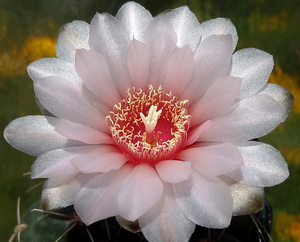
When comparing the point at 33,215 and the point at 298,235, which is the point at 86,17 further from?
the point at 298,235

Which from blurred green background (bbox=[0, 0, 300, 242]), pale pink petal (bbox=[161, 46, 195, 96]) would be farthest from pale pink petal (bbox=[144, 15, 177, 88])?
blurred green background (bbox=[0, 0, 300, 242])

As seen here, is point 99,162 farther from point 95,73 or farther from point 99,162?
point 95,73

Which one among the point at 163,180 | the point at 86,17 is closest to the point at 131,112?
the point at 163,180

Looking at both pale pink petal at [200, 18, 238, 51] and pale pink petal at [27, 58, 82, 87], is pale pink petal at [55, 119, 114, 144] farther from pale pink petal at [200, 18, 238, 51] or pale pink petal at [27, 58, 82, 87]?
pale pink petal at [200, 18, 238, 51]

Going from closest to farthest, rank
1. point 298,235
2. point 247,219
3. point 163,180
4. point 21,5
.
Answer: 1. point 163,180
2. point 247,219
3. point 298,235
4. point 21,5

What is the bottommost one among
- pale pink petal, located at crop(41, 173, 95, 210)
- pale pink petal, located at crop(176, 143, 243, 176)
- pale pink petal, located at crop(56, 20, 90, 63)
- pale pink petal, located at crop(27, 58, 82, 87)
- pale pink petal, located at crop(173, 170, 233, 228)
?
pale pink petal, located at crop(173, 170, 233, 228)
